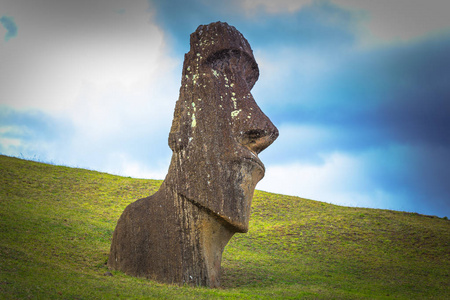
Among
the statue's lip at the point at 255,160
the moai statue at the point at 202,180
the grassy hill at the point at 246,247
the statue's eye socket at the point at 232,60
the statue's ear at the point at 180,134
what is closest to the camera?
the grassy hill at the point at 246,247

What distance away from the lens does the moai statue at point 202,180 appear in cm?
1020

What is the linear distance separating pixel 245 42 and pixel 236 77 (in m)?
1.41

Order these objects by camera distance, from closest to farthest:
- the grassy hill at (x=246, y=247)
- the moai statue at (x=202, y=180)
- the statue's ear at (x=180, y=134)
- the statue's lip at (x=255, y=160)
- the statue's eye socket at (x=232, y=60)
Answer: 1. the grassy hill at (x=246, y=247)
2. the moai statue at (x=202, y=180)
3. the statue's lip at (x=255, y=160)
4. the statue's ear at (x=180, y=134)
5. the statue's eye socket at (x=232, y=60)

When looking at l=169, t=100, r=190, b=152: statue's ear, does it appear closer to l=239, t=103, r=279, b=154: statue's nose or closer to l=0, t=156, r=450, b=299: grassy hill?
l=239, t=103, r=279, b=154: statue's nose

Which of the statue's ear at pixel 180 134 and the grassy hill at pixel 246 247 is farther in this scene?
the statue's ear at pixel 180 134

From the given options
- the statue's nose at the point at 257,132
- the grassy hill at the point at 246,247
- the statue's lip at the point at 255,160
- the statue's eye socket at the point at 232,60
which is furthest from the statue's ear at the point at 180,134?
the grassy hill at the point at 246,247

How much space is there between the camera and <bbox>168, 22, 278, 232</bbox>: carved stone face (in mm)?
10250

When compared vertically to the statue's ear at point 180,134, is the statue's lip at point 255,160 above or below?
below

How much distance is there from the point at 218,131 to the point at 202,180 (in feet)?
4.51

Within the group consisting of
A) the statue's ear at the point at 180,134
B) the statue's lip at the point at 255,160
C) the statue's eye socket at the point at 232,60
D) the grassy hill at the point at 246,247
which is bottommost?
the grassy hill at the point at 246,247

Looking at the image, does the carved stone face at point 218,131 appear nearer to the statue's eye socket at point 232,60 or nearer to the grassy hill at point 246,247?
the statue's eye socket at point 232,60

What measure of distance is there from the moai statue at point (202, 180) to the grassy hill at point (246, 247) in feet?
2.42

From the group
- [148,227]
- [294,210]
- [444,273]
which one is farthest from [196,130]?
[294,210]

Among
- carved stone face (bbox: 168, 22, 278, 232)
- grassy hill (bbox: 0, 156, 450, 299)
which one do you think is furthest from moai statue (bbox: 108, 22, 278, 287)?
grassy hill (bbox: 0, 156, 450, 299)
